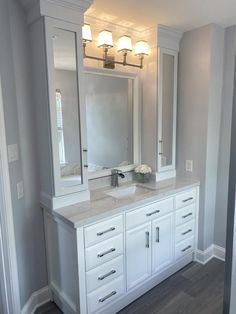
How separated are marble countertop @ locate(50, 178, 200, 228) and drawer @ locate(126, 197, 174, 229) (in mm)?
60

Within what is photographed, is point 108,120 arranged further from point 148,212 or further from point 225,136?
point 225,136

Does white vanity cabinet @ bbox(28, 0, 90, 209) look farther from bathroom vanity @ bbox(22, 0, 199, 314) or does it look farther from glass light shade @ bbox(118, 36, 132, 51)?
glass light shade @ bbox(118, 36, 132, 51)

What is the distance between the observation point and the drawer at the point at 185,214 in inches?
94.7

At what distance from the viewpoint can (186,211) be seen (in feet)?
8.16

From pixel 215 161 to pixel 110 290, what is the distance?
1695mm

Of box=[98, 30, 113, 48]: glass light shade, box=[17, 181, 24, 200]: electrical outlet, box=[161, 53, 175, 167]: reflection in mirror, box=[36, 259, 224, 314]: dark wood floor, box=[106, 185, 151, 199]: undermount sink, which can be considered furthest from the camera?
box=[161, 53, 175, 167]: reflection in mirror

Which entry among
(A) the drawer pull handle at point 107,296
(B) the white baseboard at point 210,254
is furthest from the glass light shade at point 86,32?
(B) the white baseboard at point 210,254

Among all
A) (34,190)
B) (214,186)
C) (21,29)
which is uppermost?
(21,29)

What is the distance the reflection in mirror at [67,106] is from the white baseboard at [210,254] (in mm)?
1686

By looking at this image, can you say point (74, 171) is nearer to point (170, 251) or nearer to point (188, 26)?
point (170, 251)

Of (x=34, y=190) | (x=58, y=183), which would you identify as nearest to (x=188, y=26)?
(x=58, y=183)

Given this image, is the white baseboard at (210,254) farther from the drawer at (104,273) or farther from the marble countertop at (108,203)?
the drawer at (104,273)

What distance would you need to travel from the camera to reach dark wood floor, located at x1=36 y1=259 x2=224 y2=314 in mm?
2016

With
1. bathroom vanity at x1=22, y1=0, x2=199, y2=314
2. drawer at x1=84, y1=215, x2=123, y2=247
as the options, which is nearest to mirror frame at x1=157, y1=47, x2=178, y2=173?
bathroom vanity at x1=22, y1=0, x2=199, y2=314
